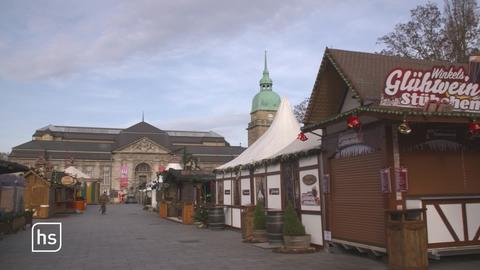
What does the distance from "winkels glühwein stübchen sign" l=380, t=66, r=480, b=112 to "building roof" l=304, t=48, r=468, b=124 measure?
17.7 inches

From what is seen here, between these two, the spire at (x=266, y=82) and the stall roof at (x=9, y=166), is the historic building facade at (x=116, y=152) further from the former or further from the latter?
the stall roof at (x=9, y=166)

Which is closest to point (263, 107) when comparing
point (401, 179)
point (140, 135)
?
point (140, 135)

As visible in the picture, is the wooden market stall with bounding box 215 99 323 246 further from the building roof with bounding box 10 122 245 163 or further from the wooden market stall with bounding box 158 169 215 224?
the building roof with bounding box 10 122 245 163

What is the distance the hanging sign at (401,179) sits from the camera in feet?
33.1

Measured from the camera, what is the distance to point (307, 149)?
13758 millimetres

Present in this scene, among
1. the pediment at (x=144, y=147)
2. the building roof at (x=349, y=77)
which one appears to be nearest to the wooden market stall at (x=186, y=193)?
the building roof at (x=349, y=77)

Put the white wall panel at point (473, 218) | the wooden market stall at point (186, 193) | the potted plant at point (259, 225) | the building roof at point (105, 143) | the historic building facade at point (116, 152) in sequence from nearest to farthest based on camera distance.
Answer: the white wall panel at point (473, 218) < the potted plant at point (259, 225) < the wooden market stall at point (186, 193) < the historic building facade at point (116, 152) < the building roof at point (105, 143)

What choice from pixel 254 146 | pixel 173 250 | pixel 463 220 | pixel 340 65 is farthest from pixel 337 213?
pixel 254 146

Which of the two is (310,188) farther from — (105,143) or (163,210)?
(105,143)

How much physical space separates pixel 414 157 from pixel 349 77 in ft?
8.02

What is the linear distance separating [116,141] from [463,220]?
102 metres

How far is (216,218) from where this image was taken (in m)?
21.5

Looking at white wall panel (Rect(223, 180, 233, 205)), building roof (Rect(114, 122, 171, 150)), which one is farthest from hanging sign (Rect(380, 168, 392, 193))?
building roof (Rect(114, 122, 171, 150))

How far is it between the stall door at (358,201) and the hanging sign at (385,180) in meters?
0.29
